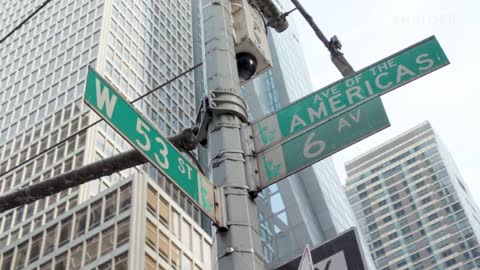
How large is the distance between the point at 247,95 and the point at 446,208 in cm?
6328

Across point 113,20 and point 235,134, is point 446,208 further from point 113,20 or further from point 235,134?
point 235,134

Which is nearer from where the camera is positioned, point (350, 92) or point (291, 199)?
point (350, 92)

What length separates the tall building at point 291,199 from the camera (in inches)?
2356

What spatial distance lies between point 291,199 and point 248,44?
58318mm

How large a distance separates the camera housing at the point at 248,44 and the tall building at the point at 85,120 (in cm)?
3733

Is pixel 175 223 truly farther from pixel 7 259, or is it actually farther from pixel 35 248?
pixel 7 259

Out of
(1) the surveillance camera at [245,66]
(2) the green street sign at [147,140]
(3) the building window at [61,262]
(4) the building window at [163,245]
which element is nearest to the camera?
(2) the green street sign at [147,140]

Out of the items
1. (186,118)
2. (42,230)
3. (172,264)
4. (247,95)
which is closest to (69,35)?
Answer: (186,118)

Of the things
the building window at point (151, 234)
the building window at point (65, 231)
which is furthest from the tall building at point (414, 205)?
the building window at point (65, 231)

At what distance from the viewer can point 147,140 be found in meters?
4.75

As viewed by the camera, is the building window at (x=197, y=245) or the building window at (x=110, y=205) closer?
the building window at (x=110, y=205)

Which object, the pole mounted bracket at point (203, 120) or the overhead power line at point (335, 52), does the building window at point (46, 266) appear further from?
the pole mounted bracket at point (203, 120)

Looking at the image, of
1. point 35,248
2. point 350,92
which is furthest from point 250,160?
point 35,248

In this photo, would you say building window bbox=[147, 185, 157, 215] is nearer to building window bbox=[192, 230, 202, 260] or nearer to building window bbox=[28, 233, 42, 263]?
building window bbox=[192, 230, 202, 260]
